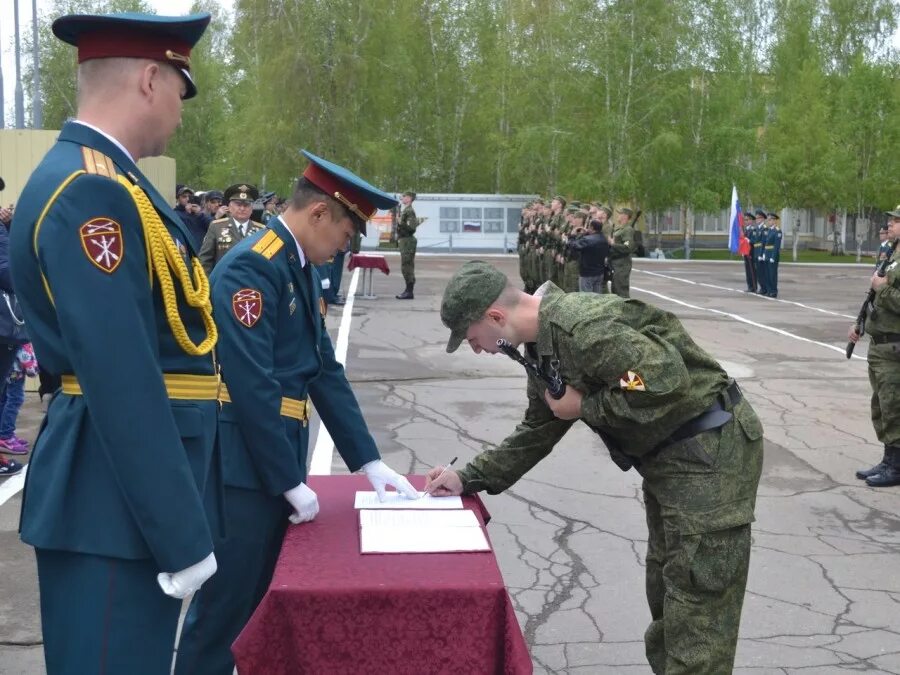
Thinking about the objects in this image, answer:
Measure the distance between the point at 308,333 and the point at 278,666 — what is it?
3.90ft

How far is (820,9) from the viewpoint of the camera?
53500 millimetres

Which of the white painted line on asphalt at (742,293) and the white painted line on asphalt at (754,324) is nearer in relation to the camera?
the white painted line on asphalt at (754,324)

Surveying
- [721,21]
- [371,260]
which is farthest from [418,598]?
[721,21]

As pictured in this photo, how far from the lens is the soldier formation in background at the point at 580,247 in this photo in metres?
18.8

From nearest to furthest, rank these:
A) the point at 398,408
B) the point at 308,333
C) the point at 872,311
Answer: the point at 308,333 → the point at 872,311 → the point at 398,408

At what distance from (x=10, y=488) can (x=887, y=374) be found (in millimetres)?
6039

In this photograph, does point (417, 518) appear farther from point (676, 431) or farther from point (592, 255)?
point (592, 255)

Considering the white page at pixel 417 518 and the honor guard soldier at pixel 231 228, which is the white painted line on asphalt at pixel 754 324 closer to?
the honor guard soldier at pixel 231 228

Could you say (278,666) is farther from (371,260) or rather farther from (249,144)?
(249,144)

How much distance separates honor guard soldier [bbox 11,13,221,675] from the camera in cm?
227

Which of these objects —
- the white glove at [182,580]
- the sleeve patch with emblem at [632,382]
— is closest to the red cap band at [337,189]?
the sleeve patch with emblem at [632,382]

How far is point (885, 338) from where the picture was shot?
318 inches

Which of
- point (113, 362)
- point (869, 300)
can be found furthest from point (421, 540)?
point (869, 300)

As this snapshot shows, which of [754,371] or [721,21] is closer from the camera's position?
[754,371]
